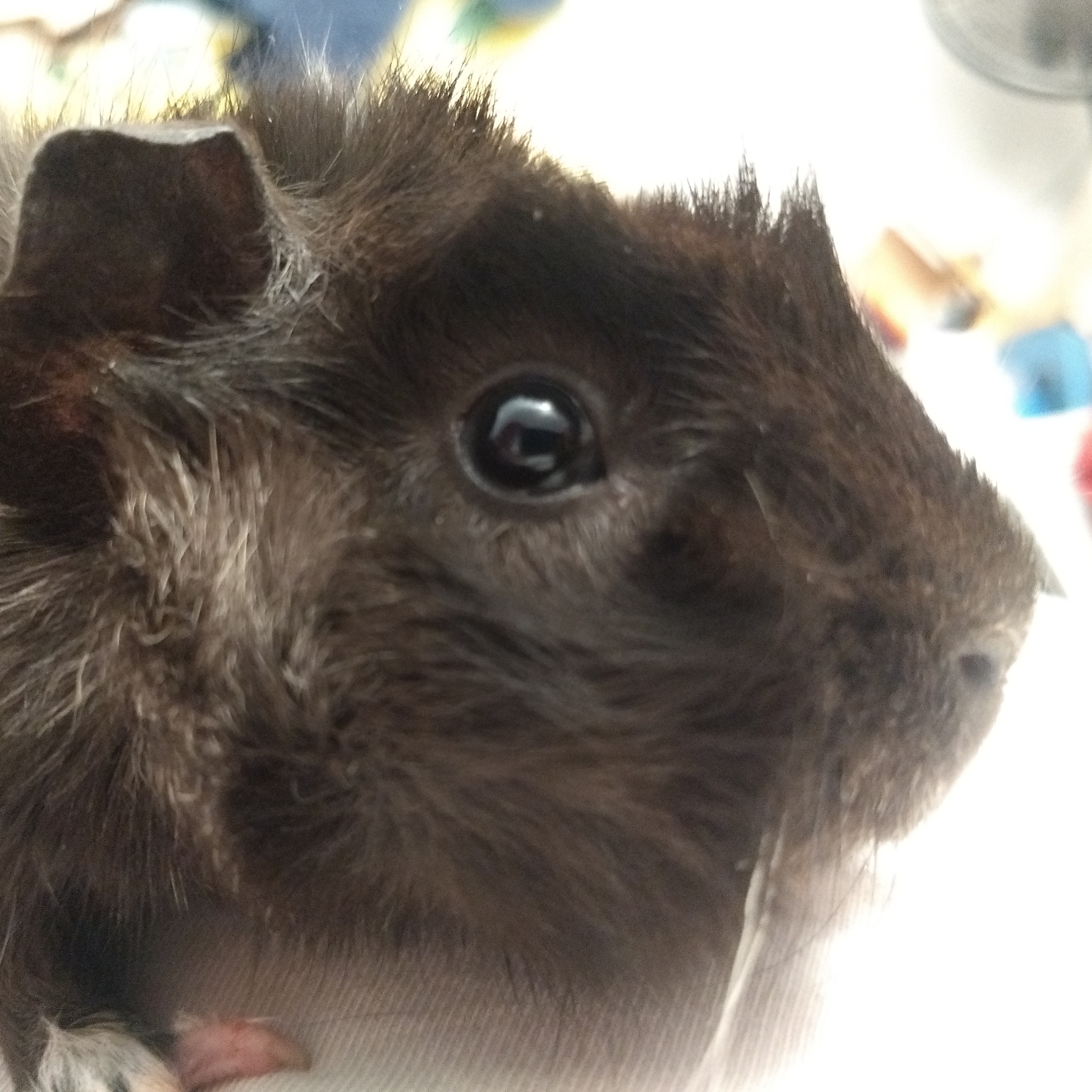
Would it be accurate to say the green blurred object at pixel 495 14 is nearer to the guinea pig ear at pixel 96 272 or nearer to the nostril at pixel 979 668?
the guinea pig ear at pixel 96 272

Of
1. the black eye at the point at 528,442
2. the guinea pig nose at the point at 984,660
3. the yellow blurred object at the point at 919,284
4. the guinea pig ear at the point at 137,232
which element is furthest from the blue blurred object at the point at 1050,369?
the guinea pig ear at the point at 137,232

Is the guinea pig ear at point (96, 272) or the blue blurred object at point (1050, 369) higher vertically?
the blue blurred object at point (1050, 369)

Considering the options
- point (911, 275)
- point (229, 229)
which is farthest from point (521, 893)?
point (911, 275)

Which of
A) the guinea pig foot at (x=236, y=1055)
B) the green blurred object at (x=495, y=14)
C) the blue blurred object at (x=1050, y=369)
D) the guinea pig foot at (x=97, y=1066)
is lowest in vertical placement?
the guinea pig foot at (x=97, y=1066)

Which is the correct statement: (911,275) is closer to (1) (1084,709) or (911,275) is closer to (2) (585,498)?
(1) (1084,709)

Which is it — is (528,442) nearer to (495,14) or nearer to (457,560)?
(457,560)

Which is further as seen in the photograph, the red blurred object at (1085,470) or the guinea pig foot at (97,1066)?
the red blurred object at (1085,470)

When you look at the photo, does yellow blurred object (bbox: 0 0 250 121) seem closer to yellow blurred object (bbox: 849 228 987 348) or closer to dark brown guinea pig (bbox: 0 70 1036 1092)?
dark brown guinea pig (bbox: 0 70 1036 1092)

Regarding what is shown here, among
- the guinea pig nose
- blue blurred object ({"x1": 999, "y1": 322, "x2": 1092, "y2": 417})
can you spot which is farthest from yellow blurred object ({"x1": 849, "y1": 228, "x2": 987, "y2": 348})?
the guinea pig nose
